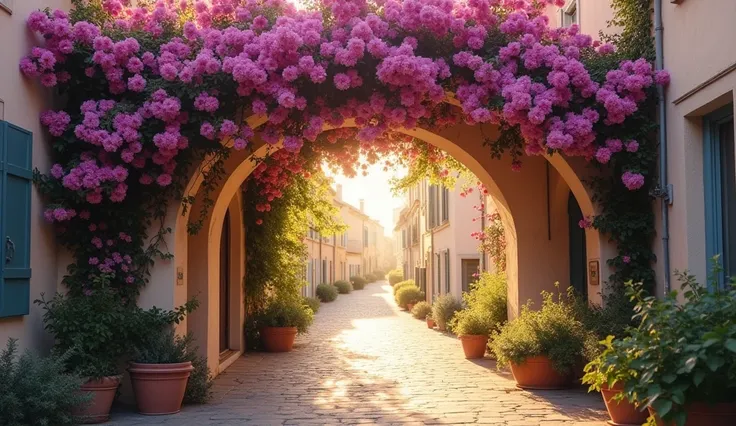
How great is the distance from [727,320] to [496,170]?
6.58 metres

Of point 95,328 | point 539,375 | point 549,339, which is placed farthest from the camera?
point 539,375

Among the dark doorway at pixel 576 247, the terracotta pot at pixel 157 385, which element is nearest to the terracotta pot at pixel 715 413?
the terracotta pot at pixel 157 385

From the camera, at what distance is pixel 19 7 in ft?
24.1

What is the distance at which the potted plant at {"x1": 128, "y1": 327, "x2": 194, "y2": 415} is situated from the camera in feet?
25.2

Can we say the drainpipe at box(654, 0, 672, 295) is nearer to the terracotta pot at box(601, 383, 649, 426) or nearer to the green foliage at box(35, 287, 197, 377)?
the terracotta pot at box(601, 383, 649, 426)

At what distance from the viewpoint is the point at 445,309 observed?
18156 millimetres

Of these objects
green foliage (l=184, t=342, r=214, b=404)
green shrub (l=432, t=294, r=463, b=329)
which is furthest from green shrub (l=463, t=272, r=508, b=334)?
green foliage (l=184, t=342, r=214, b=404)

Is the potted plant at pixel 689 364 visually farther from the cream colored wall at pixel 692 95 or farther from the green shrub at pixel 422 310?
the green shrub at pixel 422 310

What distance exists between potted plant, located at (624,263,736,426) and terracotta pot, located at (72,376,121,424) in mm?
4922

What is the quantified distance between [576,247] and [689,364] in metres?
7.04

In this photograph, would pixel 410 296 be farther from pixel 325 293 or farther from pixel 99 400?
pixel 99 400

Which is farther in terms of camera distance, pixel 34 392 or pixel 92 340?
pixel 92 340

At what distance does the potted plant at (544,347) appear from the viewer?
8781mm

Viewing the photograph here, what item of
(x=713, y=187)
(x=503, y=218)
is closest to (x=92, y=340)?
(x=713, y=187)
